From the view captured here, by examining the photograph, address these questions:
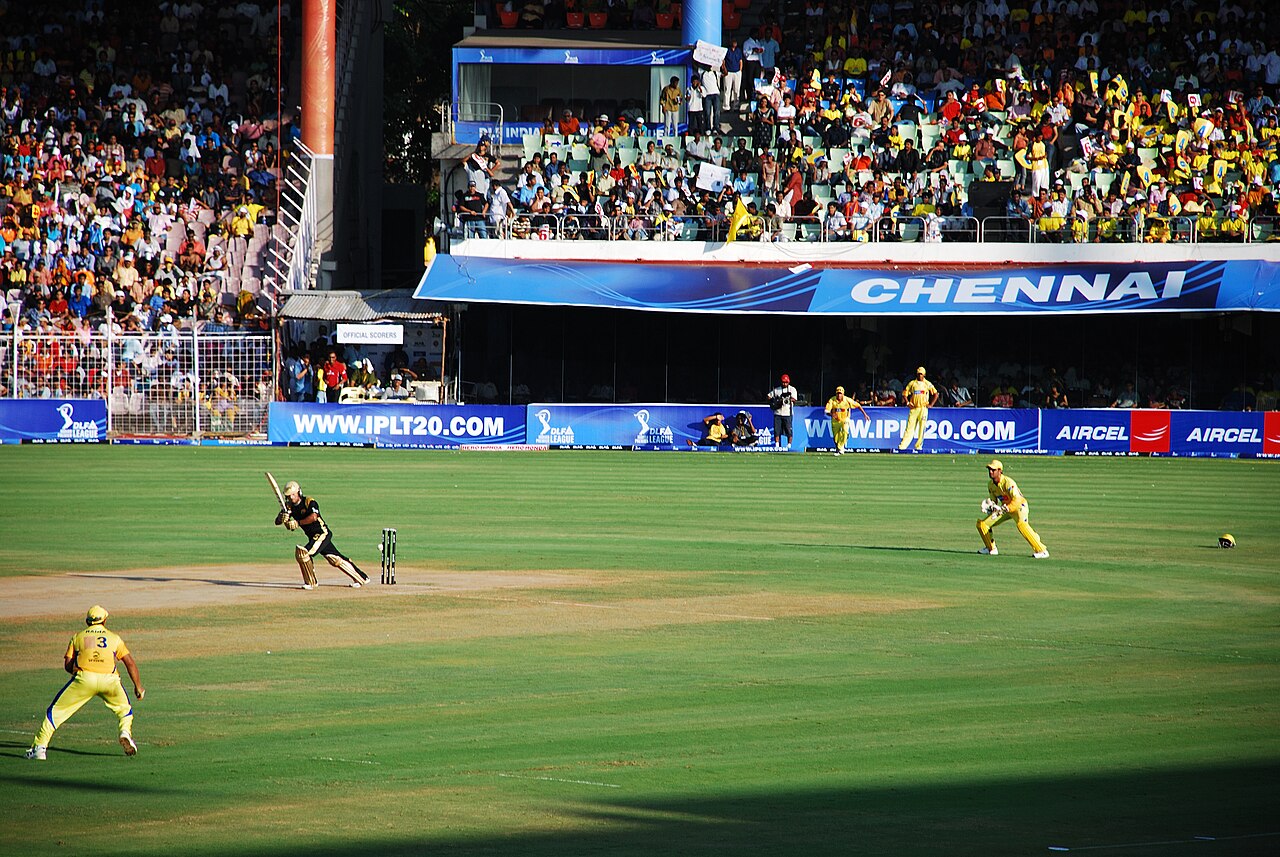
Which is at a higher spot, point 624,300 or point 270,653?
point 624,300

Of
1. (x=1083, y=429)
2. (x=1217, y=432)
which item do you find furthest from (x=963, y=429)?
(x=1217, y=432)

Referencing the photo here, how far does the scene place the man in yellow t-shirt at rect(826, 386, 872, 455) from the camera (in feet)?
137

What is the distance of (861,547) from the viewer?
81.7 feet

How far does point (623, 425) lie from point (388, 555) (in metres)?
23.3

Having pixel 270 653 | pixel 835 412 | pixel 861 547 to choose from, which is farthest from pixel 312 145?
pixel 270 653

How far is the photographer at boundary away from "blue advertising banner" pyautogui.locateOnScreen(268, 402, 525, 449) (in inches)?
273

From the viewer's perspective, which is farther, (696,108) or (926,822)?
(696,108)

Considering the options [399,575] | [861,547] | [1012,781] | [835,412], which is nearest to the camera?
[1012,781]

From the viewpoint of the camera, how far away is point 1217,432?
42.0 meters

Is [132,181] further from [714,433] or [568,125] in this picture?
[714,433]

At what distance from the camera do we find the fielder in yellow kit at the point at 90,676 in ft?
38.8

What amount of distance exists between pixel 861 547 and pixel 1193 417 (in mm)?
20851

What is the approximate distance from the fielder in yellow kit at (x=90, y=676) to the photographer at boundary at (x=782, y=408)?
1250 inches

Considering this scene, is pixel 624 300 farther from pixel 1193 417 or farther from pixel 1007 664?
pixel 1007 664
